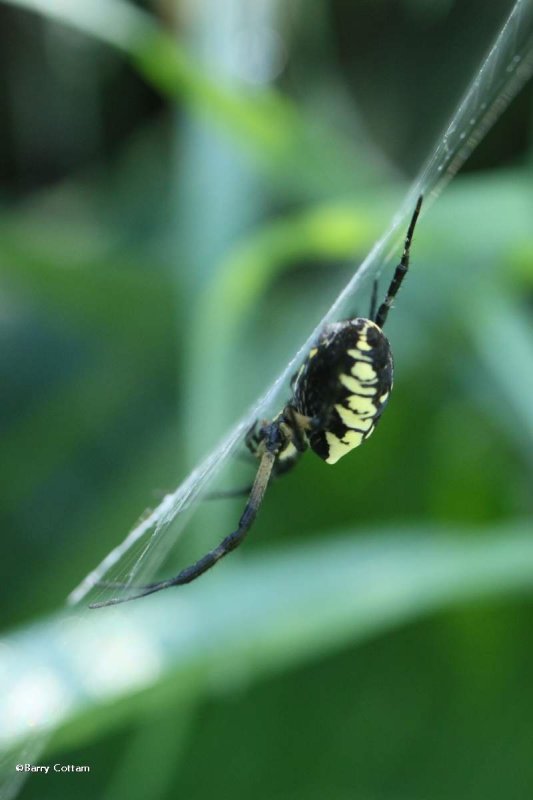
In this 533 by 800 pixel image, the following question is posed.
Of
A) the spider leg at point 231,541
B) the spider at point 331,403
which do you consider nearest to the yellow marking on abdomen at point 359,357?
the spider at point 331,403

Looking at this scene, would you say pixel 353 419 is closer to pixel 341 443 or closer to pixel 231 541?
pixel 341 443

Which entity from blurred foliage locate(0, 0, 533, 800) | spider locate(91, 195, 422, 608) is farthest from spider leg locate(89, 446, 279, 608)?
blurred foliage locate(0, 0, 533, 800)

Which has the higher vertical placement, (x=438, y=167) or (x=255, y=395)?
(x=438, y=167)

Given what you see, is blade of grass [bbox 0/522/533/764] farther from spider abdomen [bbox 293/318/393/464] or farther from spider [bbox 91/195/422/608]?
spider abdomen [bbox 293/318/393/464]

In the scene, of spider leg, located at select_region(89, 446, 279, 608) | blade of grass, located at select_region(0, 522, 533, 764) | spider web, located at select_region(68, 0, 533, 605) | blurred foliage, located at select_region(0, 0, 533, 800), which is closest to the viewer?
spider web, located at select_region(68, 0, 533, 605)

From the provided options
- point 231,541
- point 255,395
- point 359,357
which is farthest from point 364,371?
point 255,395

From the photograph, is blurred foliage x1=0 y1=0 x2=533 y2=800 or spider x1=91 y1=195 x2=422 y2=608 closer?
spider x1=91 y1=195 x2=422 y2=608
